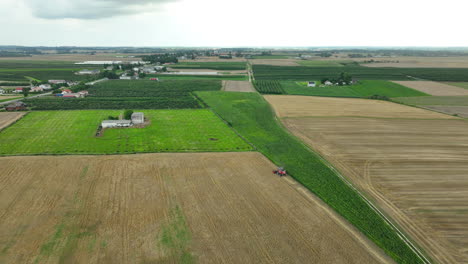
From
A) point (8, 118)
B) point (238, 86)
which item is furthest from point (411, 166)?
point (8, 118)

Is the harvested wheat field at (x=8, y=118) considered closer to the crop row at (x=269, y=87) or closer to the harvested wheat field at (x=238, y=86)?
the harvested wheat field at (x=238, y=86)

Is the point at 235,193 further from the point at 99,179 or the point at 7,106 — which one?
the point at 7,106

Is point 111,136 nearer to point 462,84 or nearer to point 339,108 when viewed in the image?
point 339,108

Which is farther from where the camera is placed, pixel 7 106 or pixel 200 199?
pixel 7 106

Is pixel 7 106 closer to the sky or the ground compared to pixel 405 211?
closer to the sky

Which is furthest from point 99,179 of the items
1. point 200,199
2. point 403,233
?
point 403,233

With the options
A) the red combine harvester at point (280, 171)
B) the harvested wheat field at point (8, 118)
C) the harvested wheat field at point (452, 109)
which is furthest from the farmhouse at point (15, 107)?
the harvested wheat field at point (452, 109)

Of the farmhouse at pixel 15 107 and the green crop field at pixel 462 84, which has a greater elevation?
the farmhouse at pixel 15 107
